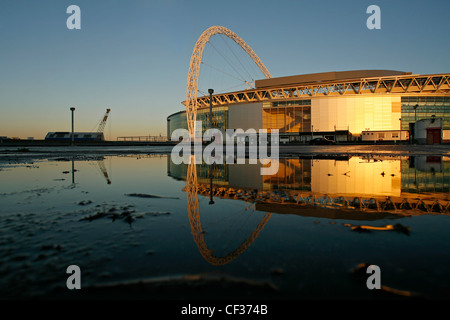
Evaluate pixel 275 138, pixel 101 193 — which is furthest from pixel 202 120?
pixel 101 193

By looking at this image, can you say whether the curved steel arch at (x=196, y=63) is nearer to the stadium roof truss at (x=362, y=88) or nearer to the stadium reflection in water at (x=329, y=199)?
the stadium roof truss at (x=362, y=88)

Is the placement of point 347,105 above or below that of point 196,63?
below

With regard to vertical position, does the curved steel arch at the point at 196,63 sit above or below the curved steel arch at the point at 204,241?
above

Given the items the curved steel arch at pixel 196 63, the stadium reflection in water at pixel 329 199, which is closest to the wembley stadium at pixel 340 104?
the curved steel arch at pixel 196 63

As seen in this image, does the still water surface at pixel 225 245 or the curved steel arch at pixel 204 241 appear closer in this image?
the still water surface at pixel 225 245

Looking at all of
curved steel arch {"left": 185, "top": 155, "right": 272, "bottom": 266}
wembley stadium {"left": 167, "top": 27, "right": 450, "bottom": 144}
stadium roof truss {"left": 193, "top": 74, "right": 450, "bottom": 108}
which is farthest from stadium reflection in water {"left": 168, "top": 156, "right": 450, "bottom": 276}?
stadium roof truss {"left": 193, "top": 74, "right": 450, "bottom": 108}

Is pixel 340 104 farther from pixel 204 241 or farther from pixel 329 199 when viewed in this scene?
pixel 204 241

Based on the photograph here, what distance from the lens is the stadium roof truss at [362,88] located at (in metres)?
72.4

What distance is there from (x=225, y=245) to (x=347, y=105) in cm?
8421

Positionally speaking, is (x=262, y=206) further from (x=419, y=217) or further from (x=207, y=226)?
(x=419, y=217)

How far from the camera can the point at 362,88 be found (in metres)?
78.2

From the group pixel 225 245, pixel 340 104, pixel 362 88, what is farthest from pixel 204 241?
pixel 362 88

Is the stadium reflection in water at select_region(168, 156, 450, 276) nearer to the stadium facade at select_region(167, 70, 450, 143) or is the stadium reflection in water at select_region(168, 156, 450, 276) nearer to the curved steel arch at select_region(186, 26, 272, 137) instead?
the stadium facade at select_region(167, 70, 450, 143)

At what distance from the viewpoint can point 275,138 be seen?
83500mm
